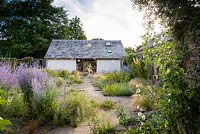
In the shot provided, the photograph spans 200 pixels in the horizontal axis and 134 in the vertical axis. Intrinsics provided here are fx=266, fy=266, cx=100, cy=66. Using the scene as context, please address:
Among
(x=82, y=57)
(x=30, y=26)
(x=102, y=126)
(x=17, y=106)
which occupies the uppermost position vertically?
(x=30, y=26)

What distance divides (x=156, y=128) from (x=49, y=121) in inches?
104

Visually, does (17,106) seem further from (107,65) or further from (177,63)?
(107,65)

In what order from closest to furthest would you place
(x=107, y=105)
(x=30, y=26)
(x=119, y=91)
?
(x=107, y=105) < (x=119, y=91) < (x=30, y=26)

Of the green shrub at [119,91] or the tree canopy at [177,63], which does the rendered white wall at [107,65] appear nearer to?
the green shrub at [119,91]

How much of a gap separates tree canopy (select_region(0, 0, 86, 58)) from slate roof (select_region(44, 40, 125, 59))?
3.17 metres

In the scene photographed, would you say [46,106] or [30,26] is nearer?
[46,106]

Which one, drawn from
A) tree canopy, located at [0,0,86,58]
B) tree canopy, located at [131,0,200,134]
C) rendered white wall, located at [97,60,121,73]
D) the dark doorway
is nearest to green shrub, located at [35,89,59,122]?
tree canopy, located at [131,0,200,134]

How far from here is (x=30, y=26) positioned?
33156 millimetres

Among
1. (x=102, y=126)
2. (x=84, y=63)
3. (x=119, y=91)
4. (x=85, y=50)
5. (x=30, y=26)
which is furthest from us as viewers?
(x=30, y=26)

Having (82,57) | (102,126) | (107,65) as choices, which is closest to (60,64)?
(82,57)

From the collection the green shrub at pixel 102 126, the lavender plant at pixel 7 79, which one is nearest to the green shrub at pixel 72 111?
the green shrub at pixel 102 126

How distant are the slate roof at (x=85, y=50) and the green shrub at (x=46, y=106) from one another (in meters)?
23.9

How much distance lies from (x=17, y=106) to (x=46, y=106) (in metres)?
0.69

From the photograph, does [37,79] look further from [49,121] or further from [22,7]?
[22,7]
